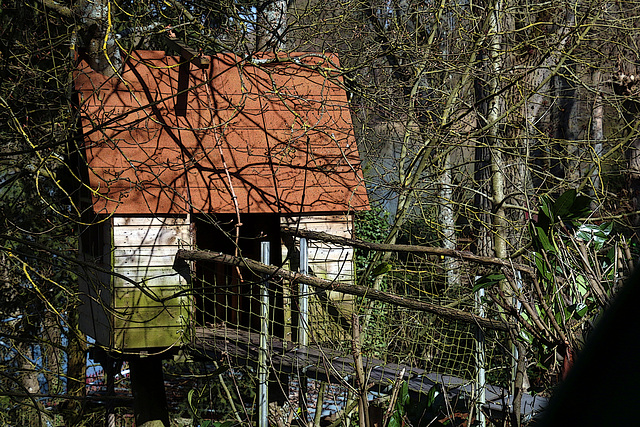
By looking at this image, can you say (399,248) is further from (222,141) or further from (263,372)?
(222,141)

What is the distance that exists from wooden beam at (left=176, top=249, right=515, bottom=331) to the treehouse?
0.95 ft

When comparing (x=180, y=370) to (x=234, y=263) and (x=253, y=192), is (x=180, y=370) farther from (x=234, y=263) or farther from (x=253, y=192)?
(x=234, y=263)

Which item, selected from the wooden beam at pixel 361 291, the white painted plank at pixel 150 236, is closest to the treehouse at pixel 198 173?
the white painted plank at pixel 150 236

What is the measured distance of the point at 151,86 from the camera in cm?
622

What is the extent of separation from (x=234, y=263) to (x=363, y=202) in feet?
5.57

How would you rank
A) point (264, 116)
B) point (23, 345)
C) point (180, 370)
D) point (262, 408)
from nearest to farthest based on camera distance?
point (262, 408) < point (264, 116) < point (23, 345) < point (180, 370)

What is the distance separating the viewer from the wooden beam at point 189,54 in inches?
216

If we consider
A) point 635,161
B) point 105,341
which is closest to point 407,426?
point 105,341

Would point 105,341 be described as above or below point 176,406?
above

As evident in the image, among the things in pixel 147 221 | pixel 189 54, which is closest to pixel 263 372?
pixel 147 221

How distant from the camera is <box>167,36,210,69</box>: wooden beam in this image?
18.0 ft

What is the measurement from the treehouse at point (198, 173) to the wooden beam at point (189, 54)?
1.4 inches

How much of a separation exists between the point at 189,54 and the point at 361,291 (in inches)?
109

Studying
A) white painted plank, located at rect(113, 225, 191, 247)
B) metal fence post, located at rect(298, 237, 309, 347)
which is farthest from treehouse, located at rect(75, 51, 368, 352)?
metal fence post, located at rect(298, 237, 309, 347)
